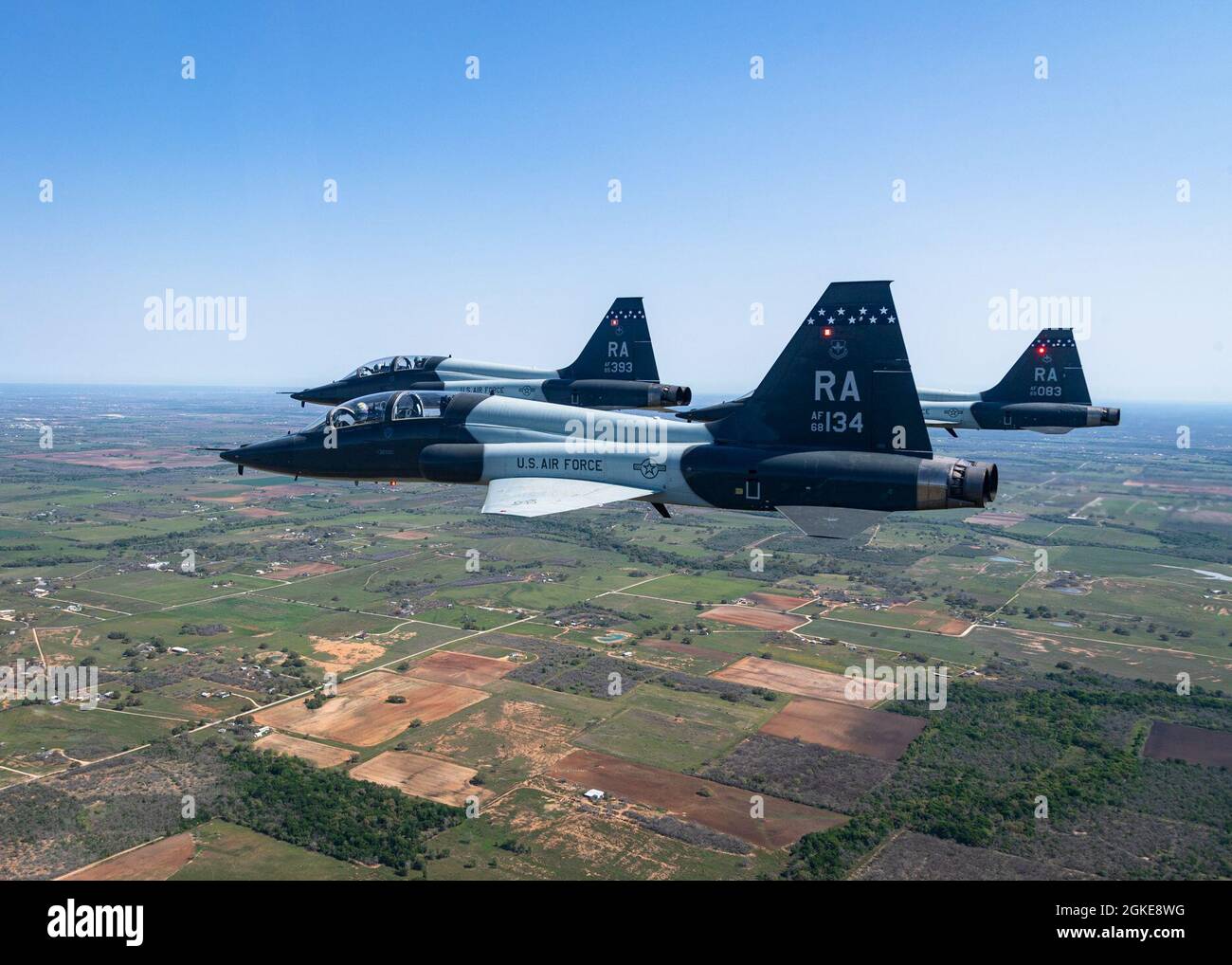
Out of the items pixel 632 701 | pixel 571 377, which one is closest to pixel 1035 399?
pixel 571 377

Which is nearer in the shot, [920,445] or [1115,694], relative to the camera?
[920,445]

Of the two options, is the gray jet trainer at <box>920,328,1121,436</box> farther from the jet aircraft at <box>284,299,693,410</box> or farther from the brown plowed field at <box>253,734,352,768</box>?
the brown plowed field at <box>253,734,352,768</box>

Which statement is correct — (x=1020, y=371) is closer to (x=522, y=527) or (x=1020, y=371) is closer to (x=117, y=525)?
(x=522, y=527)

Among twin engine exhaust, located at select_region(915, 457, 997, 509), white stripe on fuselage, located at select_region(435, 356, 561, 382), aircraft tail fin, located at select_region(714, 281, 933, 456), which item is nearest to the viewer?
twin engine exhaust, located at select_region(915, 457, 997, 509)

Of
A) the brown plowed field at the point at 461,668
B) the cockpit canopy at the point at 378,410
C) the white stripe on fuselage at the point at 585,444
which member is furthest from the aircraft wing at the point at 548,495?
the brown plowed field at the point at 461,668

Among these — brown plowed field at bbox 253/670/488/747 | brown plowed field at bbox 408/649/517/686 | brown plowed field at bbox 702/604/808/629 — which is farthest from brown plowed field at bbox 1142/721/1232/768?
brown plowed field at bbox 253/670/488/747

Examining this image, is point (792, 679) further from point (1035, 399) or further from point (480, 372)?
point (480, 372)

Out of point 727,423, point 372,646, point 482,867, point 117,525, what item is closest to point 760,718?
point 482,867
